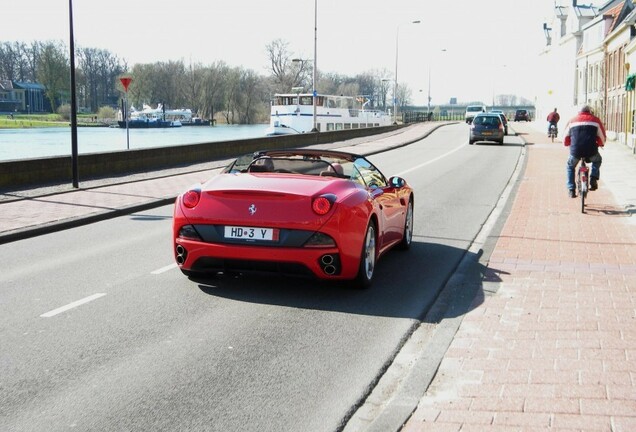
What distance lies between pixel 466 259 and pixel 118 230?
5.26m

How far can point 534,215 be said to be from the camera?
42.9ft

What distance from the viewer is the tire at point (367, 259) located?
23.7ft

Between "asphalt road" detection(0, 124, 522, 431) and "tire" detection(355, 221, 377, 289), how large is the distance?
→ 0.12m

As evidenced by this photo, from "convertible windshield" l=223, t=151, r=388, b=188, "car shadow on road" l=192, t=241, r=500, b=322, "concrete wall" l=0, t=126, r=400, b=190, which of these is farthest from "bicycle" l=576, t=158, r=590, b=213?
"concrete wall" l=0, t=126, r=400, b=190

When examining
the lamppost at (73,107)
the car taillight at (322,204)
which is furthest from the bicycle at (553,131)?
the car taillight at (322,204)

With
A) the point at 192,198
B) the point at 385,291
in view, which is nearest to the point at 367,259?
the point at 385,291

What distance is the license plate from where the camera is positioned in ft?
22.5

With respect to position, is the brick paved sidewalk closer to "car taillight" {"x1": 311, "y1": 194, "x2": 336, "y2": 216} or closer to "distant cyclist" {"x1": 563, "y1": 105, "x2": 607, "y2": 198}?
"car taillight" {"x1": 311, "y1": 194, "x2": 336, "y2": 216}

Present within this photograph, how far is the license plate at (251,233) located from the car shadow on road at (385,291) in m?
0.55

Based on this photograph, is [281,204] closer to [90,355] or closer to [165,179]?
[90,355]

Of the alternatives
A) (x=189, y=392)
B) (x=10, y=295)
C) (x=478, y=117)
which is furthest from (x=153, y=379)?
(x=478, y=117)

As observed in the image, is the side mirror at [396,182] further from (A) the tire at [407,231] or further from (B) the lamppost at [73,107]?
(B) the lamppost at [73,107]

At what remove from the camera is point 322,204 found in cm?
687

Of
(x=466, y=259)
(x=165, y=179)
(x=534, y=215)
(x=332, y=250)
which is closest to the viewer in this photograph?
(x=332, y=250)
